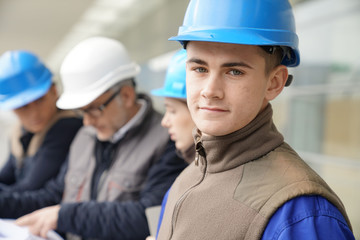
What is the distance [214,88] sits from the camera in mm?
944

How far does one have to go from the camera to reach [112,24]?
934cm

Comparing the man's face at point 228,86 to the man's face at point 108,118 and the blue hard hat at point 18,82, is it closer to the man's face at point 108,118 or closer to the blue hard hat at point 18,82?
the man's face at point 108,118

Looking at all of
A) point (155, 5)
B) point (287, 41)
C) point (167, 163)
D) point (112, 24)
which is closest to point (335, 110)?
point (167, 163)

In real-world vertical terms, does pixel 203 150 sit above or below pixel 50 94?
above

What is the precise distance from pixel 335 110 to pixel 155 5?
184 inches

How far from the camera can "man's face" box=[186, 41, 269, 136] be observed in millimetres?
939

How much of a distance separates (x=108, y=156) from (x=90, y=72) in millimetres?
503

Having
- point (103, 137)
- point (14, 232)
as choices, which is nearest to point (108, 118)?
point (103, 137)

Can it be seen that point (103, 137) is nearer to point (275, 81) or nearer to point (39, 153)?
point (39, 153)

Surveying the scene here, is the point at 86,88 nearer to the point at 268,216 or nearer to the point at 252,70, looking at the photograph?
the point at 252,70

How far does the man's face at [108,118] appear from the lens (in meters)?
2.11

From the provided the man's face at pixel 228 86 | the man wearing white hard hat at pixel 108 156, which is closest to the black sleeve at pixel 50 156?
the man wearing white hard hat at pixel 108 156

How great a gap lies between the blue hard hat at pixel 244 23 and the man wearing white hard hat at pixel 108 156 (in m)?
0.97

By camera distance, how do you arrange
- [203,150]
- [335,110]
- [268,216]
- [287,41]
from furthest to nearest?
[335,110]
[203,150]
[287,41]
[268,216]
